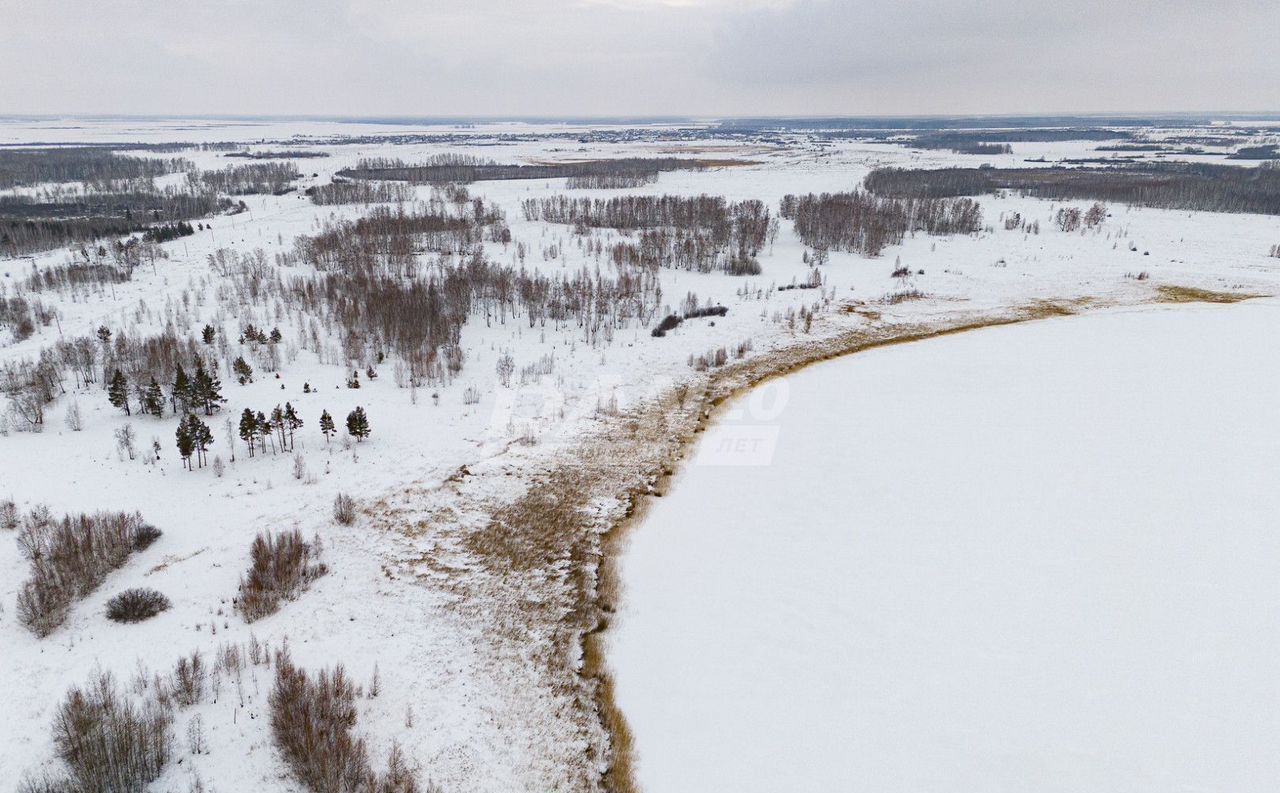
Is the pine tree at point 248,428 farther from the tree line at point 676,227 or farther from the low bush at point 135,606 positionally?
the tree line at point 676,227

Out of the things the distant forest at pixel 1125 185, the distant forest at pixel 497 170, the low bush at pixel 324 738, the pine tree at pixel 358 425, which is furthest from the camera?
the distant forest at pixel 497 170

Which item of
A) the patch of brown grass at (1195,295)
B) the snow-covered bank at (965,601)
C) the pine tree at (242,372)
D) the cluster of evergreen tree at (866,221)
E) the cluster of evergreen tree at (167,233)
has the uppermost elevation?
→ the cluster of evergreen tree at (866,221)

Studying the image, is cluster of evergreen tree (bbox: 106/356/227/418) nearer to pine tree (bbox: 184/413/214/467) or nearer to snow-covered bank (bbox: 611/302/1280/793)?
pine tree (bbox: 184/413/214/467)

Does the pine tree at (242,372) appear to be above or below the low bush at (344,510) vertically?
above

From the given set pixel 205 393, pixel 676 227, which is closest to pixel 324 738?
pixel 205 393

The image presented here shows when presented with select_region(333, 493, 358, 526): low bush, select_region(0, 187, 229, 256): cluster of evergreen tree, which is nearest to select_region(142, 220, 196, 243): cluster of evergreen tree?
select_region(0, 187, 229, 256): cluster of evergreen tree

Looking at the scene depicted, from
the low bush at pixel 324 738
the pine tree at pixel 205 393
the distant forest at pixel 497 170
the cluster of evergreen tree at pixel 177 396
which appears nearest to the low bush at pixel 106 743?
the low bush at pixel 324 738

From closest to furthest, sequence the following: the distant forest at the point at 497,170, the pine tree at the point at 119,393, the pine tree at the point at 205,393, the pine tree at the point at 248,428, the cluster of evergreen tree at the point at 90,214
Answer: the pine tree at the point at 248,428
the pine tree at the point at 119,393
the pine tree at the point at 205,393
the cluster of evergreen tree at the point at 90,214
the distant forest at the point at 497,170
